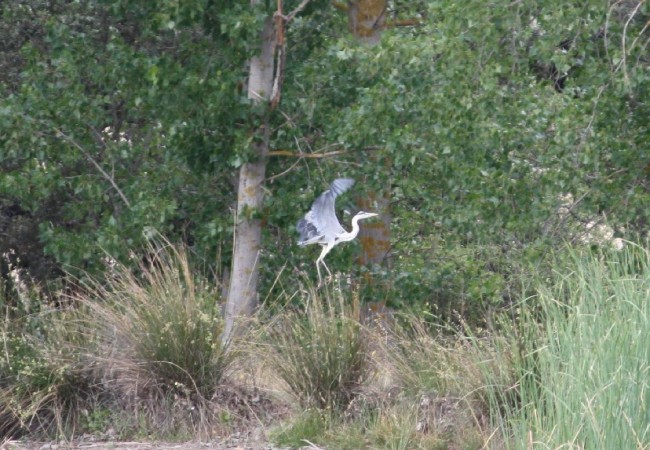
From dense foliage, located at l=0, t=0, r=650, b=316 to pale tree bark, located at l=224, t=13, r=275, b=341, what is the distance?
0.19 metres

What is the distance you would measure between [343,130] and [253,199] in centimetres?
116

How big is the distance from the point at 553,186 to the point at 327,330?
222 cm

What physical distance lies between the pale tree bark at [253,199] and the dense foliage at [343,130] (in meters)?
0.19

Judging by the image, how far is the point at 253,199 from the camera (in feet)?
38.1

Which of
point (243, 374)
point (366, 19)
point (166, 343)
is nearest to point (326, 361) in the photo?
point (243, 374)

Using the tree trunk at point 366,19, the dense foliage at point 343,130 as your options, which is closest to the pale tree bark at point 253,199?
the dense foliage at point 343,130

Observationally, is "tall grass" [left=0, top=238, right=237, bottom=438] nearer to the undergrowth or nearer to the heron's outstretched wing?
the undergrowth

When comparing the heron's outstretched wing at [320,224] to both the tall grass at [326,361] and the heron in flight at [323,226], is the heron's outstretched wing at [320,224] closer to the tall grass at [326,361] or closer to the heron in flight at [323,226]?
the heron in flight at [323,226]

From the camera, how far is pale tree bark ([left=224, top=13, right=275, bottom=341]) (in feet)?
37.2

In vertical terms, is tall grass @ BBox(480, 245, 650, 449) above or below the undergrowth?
above

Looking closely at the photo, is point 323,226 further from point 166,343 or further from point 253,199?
point 166,343

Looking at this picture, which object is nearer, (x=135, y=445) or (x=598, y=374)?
(x=598, y=374)

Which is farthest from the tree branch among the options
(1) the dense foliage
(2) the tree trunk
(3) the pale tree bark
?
(2) the tree trunk

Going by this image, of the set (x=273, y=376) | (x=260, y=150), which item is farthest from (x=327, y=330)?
(x=260, y=150)
